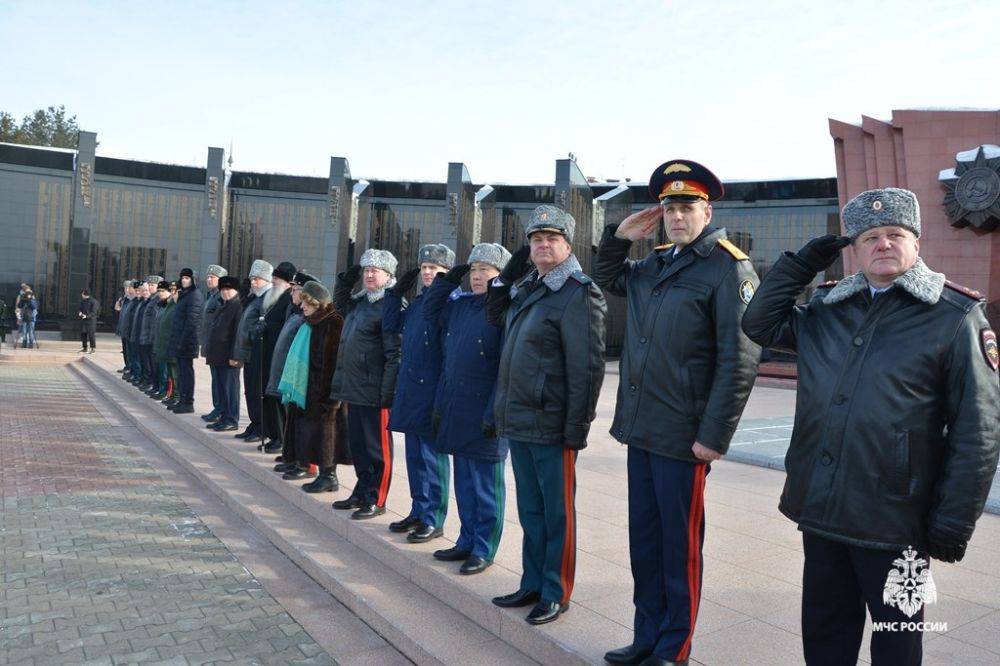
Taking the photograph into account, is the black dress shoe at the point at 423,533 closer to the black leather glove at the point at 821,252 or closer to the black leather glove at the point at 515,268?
the black leather glove at the point at 515,268

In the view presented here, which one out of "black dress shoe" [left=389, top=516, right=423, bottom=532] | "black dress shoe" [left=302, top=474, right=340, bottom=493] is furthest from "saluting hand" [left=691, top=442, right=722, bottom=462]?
"black dress shoe" [left=302, top=474, right=340, bottom=493]

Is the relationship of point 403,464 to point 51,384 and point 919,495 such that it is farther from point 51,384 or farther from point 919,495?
point 51,384

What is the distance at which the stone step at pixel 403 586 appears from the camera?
9.77 feet

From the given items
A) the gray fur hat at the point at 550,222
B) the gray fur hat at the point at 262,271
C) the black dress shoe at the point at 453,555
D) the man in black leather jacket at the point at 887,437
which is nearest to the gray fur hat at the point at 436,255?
the gray fur hat at the point at 550,222

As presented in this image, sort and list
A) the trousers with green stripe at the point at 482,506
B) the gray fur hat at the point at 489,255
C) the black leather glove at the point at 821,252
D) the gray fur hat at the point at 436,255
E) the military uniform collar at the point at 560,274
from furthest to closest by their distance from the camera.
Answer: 1. the gray fur hat at the point at 436,255
2. the gray fur hat at the point at 489,255
3. the trousers with green stripe at the point at 482,506
4. the military uniform collar at the point at 560,274
5. the black leather glove at the point at 821,252

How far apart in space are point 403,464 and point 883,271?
5104mm

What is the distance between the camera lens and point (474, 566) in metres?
3.62

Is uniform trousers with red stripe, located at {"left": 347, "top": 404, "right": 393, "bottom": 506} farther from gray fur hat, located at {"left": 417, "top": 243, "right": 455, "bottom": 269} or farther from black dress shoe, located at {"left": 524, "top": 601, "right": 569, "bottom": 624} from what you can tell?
black dress shoe, located at {"left": 524, "top": 601, "right": 569, "bottom": 624}

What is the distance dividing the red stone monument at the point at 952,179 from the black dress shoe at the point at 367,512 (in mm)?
13857

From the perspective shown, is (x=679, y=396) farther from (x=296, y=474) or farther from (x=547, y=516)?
(x=296, y=474)

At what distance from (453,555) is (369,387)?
144 cm

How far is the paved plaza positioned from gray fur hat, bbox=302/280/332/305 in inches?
58.6

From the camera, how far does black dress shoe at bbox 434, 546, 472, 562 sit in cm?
383

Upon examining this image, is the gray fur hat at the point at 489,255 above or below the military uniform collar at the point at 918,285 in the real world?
above
